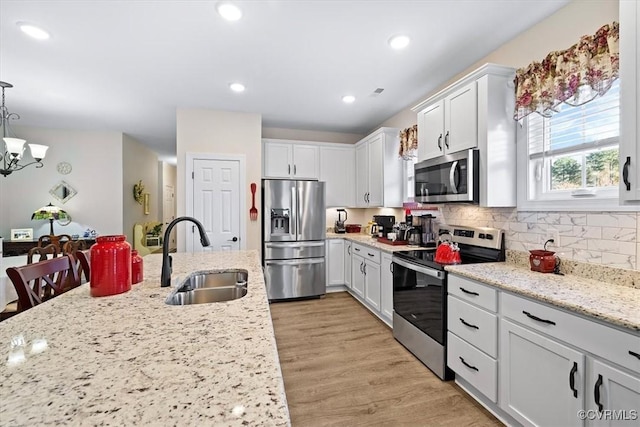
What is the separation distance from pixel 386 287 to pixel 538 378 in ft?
5.56

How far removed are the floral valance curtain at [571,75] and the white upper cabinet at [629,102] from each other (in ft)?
0.84

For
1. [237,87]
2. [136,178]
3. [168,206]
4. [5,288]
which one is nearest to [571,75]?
[237,87]

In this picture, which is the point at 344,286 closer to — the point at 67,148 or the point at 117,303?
the point at 117,303

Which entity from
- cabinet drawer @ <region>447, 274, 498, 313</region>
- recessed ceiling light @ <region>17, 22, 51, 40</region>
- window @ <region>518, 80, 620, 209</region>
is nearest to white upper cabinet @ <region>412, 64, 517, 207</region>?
window @ <region>518, 80, 620, 209</region>

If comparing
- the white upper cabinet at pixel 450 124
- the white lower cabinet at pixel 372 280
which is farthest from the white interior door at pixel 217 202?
the white upper cabinet at pixel 450 124

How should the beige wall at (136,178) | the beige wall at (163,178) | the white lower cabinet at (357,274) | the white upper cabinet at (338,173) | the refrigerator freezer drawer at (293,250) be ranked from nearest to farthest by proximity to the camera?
1. the white lower cabinet at (357,274)
2. the refrigerator freezer drawer at (293,250)
3. the white upper cabinet at (338,173)
4. the beige wall at (136,178)
5. the beige wall at (163,178)

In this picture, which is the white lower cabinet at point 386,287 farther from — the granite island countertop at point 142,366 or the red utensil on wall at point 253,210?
the granite island countertop at point 142,366

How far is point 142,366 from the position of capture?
2.32ft

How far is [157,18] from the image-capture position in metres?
2.05

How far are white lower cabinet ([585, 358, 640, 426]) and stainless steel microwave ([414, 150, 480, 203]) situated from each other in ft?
4.37

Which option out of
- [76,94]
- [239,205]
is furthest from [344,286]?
[76,94]

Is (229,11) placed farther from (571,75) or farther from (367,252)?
(367,252)

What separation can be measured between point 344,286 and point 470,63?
3311mm

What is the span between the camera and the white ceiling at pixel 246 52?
1.96 metres
